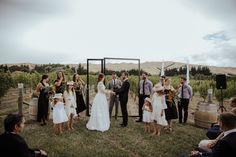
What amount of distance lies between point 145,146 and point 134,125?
6.23 ft

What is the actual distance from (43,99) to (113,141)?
2452 millimetres

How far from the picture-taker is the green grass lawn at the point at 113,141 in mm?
4629

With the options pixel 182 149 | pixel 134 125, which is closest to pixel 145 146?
pixel 182 149

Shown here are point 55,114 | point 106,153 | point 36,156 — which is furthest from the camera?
point 55,114

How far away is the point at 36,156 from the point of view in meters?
2.63

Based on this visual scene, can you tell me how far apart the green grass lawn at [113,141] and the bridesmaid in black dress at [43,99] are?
0.89ft

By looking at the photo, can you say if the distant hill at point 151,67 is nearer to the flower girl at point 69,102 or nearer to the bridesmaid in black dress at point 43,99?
the bridesmaid in black dress at point 43,99

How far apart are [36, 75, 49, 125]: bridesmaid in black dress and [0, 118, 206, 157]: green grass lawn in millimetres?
272

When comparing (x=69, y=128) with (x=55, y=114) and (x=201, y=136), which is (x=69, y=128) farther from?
(x=201, y=136)

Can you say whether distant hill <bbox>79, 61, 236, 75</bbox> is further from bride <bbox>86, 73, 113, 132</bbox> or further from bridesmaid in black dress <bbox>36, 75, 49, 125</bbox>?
bride <bbox>86, 73, 113, 132</bbox>

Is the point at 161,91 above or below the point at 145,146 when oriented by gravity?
above

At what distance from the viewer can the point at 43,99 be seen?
6.73 metres

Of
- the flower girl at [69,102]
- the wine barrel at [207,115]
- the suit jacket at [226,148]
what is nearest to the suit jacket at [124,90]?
the flower girl at [69,102]

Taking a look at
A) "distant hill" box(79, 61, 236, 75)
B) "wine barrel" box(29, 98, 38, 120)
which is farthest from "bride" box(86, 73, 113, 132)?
"distant hill" box(79, 61, 236, 75)
